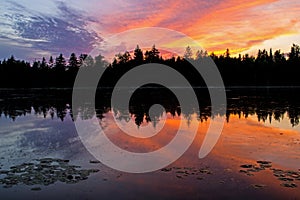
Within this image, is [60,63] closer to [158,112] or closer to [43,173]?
[158,112]

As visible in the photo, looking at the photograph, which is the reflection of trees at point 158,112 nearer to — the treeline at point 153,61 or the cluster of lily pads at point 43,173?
the cluster of lily pads at point 43,173

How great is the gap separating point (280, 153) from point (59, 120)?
16.9 metres

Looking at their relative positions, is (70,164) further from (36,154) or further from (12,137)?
(12,137)

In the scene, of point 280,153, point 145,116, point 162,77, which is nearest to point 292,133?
point 280,153

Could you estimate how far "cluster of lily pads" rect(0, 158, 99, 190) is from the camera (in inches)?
388

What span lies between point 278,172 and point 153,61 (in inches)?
4477

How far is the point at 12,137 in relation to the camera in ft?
57.5

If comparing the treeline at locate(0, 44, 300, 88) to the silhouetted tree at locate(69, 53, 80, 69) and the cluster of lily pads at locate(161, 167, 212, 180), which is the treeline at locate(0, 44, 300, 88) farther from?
the cluster of lily pads at locate(161, 167, 212, 180)

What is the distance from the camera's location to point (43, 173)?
1073 cm

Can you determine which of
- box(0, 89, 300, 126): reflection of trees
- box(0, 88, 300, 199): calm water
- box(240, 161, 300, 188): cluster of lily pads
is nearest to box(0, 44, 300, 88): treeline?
box(0, 89, 300, 126): reflection of trees

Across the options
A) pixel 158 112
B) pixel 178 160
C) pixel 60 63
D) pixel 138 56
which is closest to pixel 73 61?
pixel 60 63

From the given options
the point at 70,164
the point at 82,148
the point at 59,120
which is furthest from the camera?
the point at 59,120

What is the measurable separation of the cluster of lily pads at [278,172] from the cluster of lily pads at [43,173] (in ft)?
18.0

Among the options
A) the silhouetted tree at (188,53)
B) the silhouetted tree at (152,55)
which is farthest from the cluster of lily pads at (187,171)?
the silhouetted tree at (152,55)
